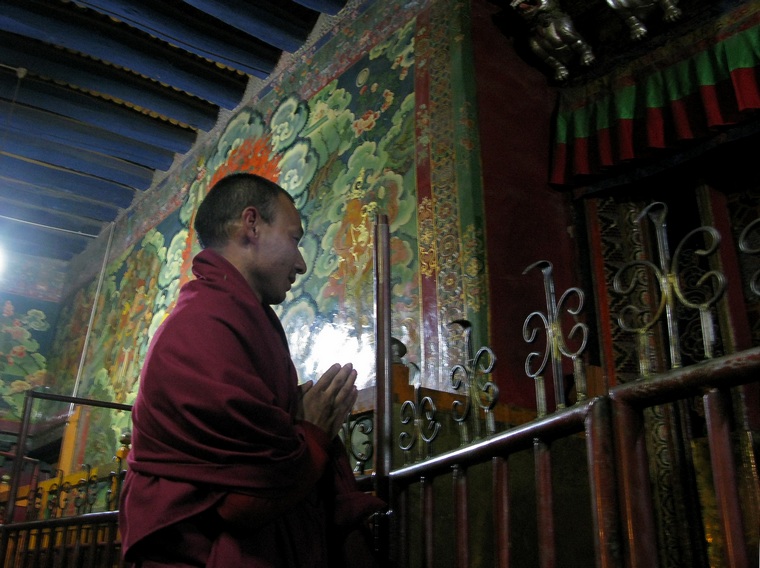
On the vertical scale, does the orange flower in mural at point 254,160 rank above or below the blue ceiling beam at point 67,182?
below

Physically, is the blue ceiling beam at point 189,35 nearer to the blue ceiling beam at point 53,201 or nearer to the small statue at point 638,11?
the blue ceiling beam at point 53,201

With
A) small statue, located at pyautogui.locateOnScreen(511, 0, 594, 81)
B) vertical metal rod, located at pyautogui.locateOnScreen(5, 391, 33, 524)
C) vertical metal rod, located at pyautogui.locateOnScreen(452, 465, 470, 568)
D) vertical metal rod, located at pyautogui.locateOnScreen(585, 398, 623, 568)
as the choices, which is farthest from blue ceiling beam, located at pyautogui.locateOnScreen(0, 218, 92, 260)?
vertical metal rod, located at pyautogui.locateOnScreen(585, 398, 623, 568)

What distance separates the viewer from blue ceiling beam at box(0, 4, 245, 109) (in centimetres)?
534

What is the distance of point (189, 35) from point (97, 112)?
1.41m

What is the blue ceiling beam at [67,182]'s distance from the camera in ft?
23.7

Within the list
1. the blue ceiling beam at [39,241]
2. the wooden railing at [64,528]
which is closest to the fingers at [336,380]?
the wooden railing at [64,528]

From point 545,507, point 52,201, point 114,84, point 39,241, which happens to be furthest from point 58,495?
point 39,241

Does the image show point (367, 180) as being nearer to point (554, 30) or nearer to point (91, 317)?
point (554, 30)

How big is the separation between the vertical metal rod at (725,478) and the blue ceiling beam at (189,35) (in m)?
4.93

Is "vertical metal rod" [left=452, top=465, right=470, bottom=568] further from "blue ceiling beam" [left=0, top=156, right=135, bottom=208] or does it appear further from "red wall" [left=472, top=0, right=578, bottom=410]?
"blue ceiling beam" [left=0, top=156, right=135, bottom=208]

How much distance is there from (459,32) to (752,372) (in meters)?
3.31

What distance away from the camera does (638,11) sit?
362cm

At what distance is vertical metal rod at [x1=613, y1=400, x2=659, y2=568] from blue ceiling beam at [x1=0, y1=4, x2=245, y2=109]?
527 centimetres

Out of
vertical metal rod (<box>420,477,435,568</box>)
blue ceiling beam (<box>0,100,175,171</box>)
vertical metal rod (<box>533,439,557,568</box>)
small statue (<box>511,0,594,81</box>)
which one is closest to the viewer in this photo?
vertical metal rod (<box>533,439,557,568</box>)
